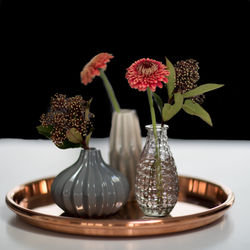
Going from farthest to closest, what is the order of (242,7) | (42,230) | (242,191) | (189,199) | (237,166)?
(242,7), (237,166), (242,191), (189,199), (42,230)

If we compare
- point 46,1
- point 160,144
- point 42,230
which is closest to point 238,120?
point 46,1

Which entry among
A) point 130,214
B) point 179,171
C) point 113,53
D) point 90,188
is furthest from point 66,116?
point 113,53

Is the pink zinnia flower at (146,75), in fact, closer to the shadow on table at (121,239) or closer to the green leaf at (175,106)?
the green leaf at (175,106)

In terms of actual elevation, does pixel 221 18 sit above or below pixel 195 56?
above

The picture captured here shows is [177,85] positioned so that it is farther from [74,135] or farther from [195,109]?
[74,135]

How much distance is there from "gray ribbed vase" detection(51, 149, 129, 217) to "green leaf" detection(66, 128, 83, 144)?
0.03 meters

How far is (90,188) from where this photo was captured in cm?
85

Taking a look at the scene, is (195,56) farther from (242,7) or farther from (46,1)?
(46,1)

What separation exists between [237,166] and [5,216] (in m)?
0.78

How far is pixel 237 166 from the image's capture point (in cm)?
146

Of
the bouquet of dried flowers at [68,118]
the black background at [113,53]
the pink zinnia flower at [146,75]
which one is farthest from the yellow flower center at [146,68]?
the black background at [113,53]

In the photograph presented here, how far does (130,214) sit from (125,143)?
5.9 inches

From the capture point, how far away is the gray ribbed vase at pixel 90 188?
0.85 metres

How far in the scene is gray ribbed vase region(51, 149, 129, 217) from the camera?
2.78 ft
